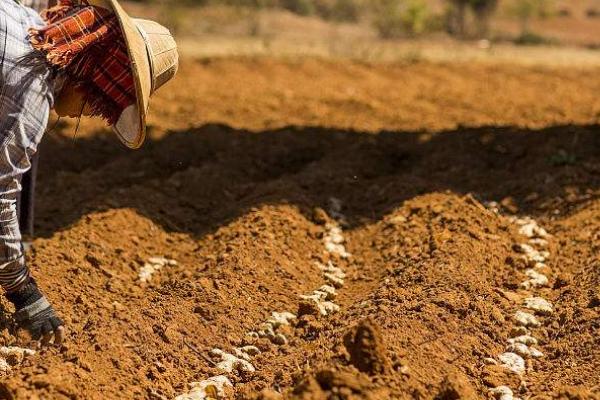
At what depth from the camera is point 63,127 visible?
331 inches

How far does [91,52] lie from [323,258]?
2.05 metres

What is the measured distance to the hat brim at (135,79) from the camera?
3.61 m

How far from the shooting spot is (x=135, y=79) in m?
3.63

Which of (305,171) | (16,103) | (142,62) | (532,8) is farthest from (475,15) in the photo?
(16,103)

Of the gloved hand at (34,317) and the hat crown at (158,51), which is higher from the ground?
the hat crown at (158,51)

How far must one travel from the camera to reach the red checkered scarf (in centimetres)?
364

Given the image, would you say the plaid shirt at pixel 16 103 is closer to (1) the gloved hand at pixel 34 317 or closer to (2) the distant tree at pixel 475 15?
(1) the gloved hand at pixel 34 317

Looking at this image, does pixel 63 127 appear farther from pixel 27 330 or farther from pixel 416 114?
pixel 27 330

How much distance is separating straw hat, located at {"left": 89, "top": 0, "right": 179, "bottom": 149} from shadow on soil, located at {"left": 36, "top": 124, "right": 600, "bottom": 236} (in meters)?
1.82

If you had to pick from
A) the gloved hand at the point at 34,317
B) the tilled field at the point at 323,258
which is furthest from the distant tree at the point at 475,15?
the gloved hand at the point at 34,317

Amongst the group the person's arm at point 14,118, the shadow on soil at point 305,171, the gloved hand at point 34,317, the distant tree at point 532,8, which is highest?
the person's arm at point 14,118

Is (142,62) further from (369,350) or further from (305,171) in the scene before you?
(305,171)

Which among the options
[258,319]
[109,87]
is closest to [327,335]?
[258,319]

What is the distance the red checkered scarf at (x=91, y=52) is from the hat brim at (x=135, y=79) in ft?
0.13
